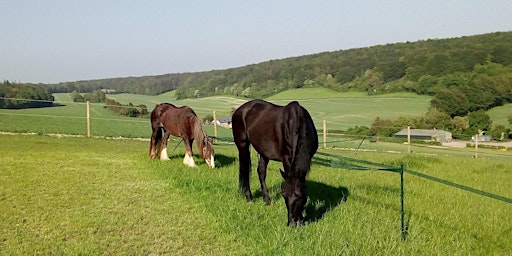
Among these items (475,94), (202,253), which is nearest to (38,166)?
(202,253)

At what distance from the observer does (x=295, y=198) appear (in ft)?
15.4

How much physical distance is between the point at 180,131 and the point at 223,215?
4873 millimetres

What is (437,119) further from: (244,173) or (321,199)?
(244,173)

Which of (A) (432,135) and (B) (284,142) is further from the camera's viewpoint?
(A) (432,135)

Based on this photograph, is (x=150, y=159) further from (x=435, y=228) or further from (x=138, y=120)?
(x=138, y=120)

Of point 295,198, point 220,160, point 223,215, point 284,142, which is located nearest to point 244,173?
point 223,215

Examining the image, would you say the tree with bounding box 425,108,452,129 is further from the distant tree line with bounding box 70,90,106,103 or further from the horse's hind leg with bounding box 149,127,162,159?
the horse's hind leg with bounding box 149,127,162,159

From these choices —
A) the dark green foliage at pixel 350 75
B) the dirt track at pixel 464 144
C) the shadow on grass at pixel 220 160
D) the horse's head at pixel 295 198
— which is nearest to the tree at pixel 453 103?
the dark green foliage at pixel 350 75

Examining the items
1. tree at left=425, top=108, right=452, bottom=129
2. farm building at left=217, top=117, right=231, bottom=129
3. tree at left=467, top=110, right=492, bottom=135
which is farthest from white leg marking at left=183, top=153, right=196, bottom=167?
tree at left=425, top=108, right=452, bottom=129

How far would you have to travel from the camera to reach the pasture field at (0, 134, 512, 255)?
14.0ft

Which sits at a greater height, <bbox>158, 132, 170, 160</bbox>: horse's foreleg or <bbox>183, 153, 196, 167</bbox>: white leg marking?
<bbox>158, 132, 170, 160</bbox>: horse's foreleg

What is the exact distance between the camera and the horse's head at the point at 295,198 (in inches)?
185

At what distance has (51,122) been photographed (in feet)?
80.0

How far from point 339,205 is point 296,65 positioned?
5418cm
